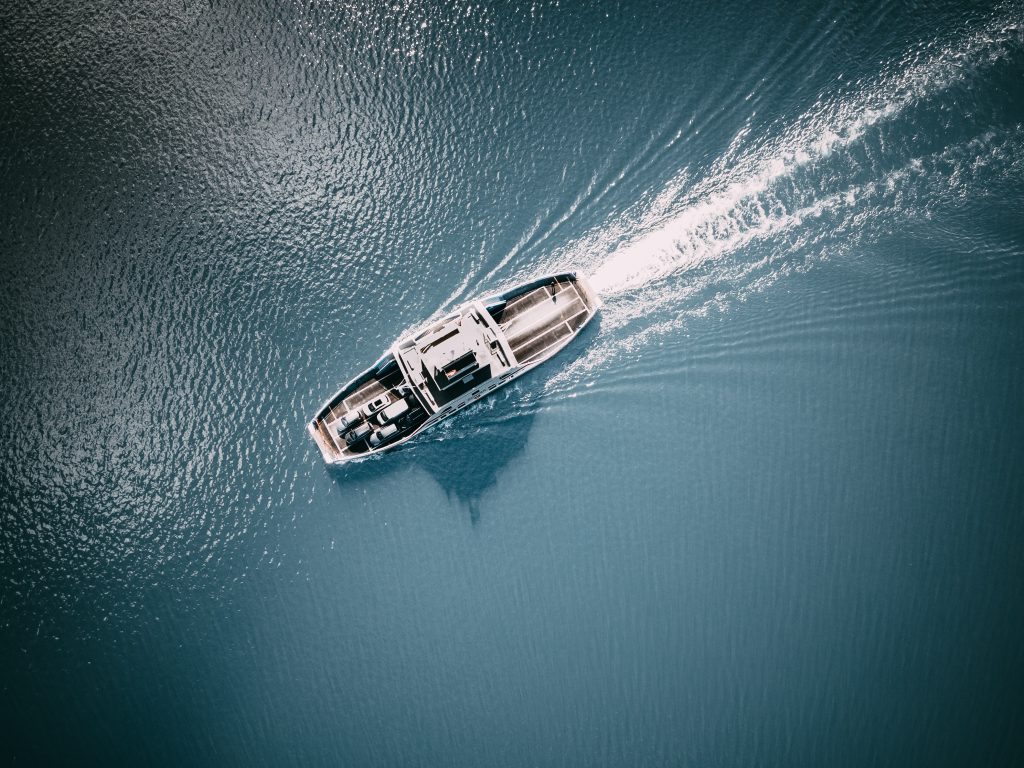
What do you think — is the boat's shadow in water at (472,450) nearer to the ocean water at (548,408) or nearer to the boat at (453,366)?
the ocean water at (548,408)

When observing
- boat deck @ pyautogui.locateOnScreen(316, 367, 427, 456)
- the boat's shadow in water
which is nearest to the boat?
boat deck @ pyautogui.locateOnScreen(316, 367, 427, 456)

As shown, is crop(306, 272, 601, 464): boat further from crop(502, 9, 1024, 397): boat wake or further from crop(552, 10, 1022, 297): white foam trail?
crop(552, 10, 1022, 297): white foam trail

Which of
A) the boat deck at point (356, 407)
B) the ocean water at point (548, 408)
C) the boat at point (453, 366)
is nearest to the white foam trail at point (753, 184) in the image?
the ocean water at point (548, 408)

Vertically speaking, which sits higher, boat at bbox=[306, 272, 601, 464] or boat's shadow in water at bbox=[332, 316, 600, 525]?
boat at bbox=[306, 272, 601, 464]

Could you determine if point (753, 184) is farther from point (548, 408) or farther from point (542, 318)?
point (548, 408)

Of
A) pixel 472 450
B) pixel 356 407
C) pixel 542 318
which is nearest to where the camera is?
pixel 356 407

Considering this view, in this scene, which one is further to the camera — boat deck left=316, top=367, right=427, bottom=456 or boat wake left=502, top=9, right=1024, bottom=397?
boat wake left=502, top=9, right=1024, bottom=397

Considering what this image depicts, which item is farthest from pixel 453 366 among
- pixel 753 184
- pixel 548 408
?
pixel 753 184
